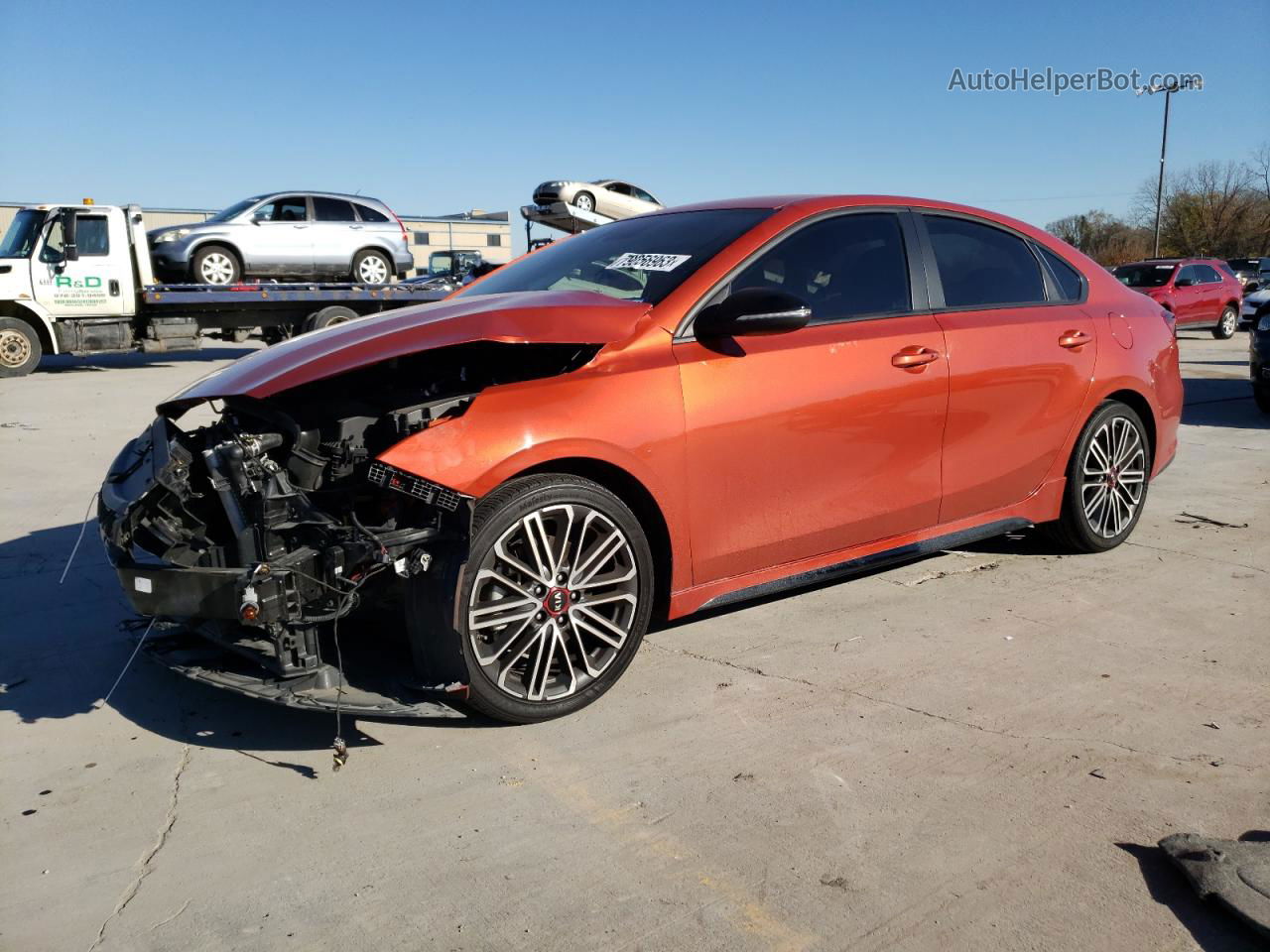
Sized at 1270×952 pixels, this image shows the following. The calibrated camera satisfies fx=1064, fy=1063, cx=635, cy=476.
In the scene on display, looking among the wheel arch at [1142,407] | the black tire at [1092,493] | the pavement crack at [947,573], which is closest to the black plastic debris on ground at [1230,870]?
the pavement crack at [947,573]

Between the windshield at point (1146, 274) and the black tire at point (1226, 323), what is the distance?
6.37ft

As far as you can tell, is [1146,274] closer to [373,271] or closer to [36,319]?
[373,271]

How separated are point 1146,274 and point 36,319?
19803mm

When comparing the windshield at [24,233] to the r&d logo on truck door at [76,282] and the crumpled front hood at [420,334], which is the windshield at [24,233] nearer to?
the r&d logo on truck door at [76,282]

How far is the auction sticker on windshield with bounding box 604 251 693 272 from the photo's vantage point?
4013mm

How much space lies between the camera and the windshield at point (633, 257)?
13.0 feet

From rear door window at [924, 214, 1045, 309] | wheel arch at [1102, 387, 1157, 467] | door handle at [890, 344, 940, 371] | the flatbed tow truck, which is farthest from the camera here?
the flatbed tow truck

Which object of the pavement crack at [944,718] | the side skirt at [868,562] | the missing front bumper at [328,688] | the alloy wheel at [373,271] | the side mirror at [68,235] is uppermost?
the side mirror at [68,235]

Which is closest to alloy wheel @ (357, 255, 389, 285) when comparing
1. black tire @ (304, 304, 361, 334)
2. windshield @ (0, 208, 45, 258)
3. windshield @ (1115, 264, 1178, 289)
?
black tire @ (304, 304, 361, 334)

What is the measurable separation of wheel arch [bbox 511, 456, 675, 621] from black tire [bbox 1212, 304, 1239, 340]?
21.8 metres

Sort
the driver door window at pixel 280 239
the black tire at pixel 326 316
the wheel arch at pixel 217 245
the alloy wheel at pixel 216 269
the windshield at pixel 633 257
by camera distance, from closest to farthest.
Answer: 1. the windshield at pixel 633 257
2. the black tire at pixel 326 316
3. the wheel arch at pixel 217 245
4. the alloy wheel at pixel 216 269
5. the driver door window at pixel 280 239

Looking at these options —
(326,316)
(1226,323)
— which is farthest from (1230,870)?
(1226,323)

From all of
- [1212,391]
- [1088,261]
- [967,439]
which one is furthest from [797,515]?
[1212,391]

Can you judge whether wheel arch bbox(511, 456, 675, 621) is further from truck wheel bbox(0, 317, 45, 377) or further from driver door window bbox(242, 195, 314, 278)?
driver door window bbox(242, 195, 314, 278)
